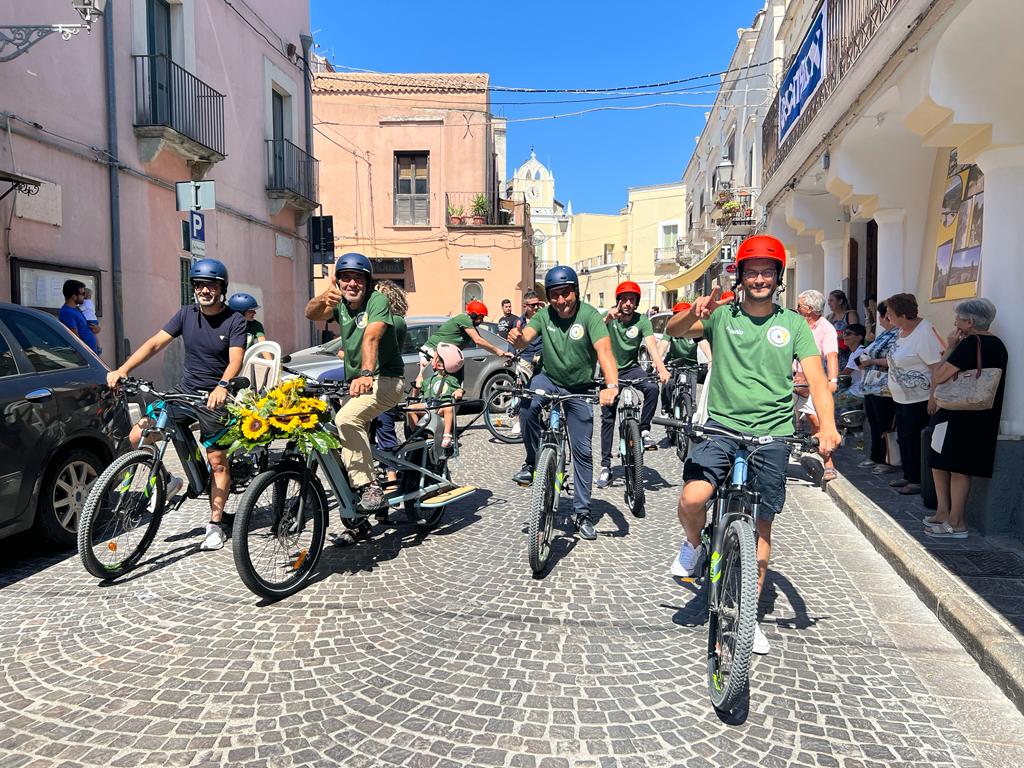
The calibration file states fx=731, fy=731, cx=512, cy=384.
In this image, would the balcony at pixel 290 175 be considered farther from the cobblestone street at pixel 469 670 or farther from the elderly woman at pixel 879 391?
the elderly woman at pixel 879 391

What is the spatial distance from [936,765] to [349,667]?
2329 mm

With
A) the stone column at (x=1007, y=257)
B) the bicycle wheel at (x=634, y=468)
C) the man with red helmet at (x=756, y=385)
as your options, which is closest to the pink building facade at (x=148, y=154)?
the bicycle wheel at (x=634, y=468)

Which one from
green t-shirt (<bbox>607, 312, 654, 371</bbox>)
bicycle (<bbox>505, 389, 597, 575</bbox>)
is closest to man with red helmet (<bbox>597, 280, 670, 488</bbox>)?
green t-shirt (<bbox>607, 312, 654, 371</bbox>)

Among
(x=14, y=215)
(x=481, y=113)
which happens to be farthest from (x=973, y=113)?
(x=481, y=113)

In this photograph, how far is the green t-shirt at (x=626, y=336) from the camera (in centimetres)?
692

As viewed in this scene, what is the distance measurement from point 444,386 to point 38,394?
3.89m

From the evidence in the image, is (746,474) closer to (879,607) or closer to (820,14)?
(879,607)

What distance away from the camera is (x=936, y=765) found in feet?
8.54

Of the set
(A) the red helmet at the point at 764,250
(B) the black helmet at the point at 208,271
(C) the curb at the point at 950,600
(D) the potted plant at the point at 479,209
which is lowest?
(C) the curb at the point at 950,600

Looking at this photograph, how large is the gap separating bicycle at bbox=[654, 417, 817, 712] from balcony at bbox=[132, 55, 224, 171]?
36.6ft

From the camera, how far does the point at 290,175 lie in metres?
17.5

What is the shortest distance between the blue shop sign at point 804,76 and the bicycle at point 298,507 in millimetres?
6884

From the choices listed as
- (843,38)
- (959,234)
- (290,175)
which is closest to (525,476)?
(959,234)

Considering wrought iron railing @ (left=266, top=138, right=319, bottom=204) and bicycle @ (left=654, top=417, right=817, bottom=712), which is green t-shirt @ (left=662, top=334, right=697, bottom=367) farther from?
wrought iron railing @ (left=266, top=138, right=319, bottom=204)
